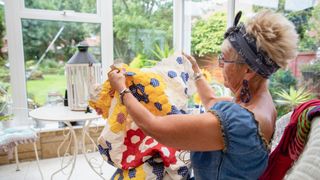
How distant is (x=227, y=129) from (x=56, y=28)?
110 inches

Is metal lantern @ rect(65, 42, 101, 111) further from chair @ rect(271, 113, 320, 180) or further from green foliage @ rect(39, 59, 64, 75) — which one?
chair @ rect(271, 113, 320, 180)

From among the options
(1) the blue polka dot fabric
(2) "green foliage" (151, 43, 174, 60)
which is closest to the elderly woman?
(1) the blue polka dot fabric

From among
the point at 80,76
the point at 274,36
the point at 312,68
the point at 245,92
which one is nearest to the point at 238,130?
the point at 245,92

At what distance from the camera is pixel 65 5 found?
2949mm

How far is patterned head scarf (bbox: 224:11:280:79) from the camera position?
0.81m

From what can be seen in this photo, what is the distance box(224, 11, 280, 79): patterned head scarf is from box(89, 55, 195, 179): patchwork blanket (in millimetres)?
362

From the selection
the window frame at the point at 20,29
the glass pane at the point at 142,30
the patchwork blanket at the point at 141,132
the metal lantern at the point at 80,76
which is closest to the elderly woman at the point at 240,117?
the patchwork blanket at the point at 141,132

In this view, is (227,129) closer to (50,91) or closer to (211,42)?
(211,42)

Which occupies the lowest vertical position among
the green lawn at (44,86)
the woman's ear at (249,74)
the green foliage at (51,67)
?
the green lawn at (44,86)

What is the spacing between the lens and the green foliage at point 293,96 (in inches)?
77.8

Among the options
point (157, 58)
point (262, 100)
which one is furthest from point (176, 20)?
point (262, 100)

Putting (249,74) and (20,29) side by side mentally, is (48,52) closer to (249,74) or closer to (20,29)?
(20,29)

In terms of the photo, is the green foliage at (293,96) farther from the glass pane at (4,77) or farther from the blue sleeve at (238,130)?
the glass pane at (4,77)

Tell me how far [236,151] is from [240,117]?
11 cm
